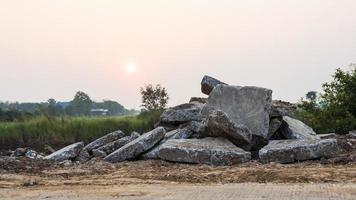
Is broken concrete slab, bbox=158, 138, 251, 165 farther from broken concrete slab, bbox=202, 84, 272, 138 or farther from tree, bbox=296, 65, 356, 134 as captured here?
tree, bbox=296, 65, 356, 134

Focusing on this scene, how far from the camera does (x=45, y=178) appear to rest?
34.2ft

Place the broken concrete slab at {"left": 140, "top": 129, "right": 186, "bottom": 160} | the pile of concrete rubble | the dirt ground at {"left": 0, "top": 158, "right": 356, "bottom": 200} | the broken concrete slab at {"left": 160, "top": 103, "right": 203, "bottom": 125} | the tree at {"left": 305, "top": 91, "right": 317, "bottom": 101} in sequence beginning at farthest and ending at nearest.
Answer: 1. the tree at {"left": 305, "top": 91, "right": 317, "bottom": 101}
2. the broken concrete slab at {"left": 160, "top": 103, "right": 203, "bottom": 125}
3. the broken concrete slab at {"left": 140, "top": 129, "right": 186, "bottom": 160}
4. the pile of concrete rubble
5. the dirt ground at {"left": 0, "top": 158, "right": 356, "bottom": 200}

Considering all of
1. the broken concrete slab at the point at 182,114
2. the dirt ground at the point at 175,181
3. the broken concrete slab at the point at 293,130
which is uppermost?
the broken concrete slab at the point at 182,114

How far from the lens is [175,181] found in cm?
948

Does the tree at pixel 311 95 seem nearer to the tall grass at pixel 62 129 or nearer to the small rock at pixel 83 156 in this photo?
the tall grass at pixel 62 129

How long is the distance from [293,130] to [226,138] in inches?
69.1

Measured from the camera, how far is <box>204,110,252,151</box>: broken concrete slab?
39.6 ft

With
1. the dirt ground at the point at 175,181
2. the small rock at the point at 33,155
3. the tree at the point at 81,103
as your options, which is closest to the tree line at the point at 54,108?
the tree at the point at 81,103

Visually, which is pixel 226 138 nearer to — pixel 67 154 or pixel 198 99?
pixel 67 154

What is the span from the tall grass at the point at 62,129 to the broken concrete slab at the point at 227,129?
10098mm

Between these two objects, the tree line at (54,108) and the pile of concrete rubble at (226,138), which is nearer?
the pile of concrete rubble at (226,138)

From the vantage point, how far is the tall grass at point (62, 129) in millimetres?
22266

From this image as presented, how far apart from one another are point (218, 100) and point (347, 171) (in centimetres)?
416

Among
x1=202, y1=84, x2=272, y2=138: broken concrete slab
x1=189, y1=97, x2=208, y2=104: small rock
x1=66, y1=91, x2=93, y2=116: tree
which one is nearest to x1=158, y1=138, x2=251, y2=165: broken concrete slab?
x1=202, y1=84, x2=272, y2=138: broken concrete slab
